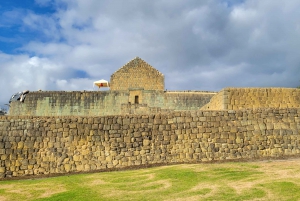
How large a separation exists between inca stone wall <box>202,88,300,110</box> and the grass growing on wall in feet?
17.0

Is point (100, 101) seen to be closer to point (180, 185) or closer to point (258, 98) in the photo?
point (258, 98)

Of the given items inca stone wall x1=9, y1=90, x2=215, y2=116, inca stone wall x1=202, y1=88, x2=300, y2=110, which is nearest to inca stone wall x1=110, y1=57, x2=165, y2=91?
inca stone wall x1=9, y1=90, x2=215, y2=116

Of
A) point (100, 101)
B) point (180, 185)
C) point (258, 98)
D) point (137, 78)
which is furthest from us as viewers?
point (137, 78)

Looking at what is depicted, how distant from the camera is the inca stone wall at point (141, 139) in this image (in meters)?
14.3

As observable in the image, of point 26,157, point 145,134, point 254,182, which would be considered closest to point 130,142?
point 145,134

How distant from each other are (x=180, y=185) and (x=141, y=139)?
5.24 m

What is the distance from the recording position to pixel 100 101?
26.6m

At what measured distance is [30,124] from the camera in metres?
15.0

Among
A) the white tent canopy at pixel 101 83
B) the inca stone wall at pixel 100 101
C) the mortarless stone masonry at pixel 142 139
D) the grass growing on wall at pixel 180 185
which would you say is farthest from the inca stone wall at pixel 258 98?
the white tent canopy at pixel 101 83

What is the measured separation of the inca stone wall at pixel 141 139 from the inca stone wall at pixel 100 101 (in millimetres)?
11211

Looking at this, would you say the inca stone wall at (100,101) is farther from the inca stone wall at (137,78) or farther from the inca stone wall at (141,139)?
the inca stone wall at (141,139)

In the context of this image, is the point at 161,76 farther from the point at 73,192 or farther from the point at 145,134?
the point at 73,192

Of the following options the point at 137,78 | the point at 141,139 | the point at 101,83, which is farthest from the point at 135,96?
the point at 141,139

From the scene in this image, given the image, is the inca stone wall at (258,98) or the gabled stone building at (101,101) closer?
the inca stone wall at (258,98)
